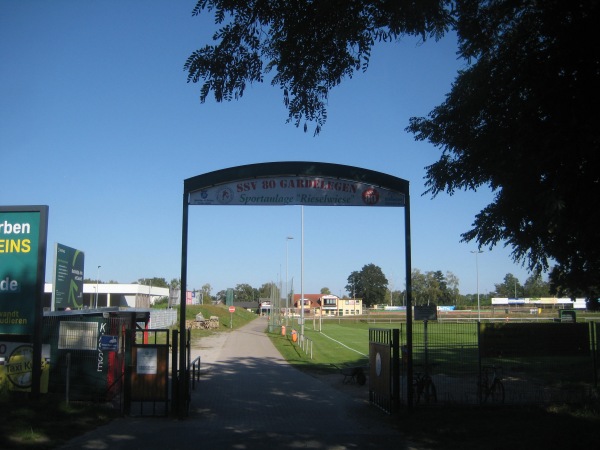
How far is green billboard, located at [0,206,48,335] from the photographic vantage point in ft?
40.7

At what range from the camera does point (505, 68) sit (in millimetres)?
9625

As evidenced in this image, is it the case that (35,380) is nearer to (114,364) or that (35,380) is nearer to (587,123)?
(114,364)

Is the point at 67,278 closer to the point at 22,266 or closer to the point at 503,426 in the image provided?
the point at 22,266

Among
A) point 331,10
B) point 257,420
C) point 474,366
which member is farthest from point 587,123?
point 474,366

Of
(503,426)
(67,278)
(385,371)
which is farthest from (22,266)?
(67,278)

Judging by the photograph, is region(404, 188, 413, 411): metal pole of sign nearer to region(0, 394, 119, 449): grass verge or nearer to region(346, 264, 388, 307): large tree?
region(0, 394, 119, 449): grass verge

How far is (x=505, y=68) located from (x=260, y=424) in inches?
305

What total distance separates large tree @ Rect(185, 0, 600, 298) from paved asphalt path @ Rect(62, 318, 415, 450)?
4.65m

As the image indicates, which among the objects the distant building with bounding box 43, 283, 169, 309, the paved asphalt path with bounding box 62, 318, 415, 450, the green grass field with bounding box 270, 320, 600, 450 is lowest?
the paved asphalt path with bounding box 62, 318, 415, 450

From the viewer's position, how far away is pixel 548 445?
8641 mm

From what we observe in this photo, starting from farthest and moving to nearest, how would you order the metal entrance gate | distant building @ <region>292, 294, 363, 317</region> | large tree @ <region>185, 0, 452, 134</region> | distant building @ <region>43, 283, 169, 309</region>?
distant building @ <region>292, 294, 363, 317</region>, distant building @ <region>43, 283, 169, 309</region>, the metal entrance gate, large tree @ <region>185, 0, 452, 134</region>

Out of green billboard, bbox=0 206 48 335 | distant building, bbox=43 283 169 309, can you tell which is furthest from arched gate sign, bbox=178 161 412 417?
distant building, bbox=43 283 169 309

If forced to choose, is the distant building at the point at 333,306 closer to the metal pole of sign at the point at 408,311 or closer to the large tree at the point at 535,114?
the metal pole of sign at the point at 408,311

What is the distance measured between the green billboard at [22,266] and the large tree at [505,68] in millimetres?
6471
